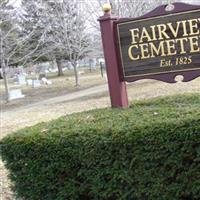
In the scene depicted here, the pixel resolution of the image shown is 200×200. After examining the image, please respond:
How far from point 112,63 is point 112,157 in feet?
3.88

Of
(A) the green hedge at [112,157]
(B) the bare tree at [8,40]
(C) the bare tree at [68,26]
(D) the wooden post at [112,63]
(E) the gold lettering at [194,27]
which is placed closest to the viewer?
(A) the green hedge at [112,157]

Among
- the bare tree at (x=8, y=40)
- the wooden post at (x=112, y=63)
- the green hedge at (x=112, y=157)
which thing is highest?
the bare tree at (x=8, y=40)

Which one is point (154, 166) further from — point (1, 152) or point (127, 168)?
point (1, 152)

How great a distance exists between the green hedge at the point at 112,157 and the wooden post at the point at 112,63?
310 millimetres

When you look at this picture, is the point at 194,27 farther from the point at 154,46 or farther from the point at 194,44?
the point at 154,46

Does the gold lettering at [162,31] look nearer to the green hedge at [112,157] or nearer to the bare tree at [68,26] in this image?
the green hedge at [112,157]

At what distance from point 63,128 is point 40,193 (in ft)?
1.88

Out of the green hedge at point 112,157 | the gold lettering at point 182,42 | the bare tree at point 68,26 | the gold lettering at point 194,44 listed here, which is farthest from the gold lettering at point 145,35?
the bare tree at point 68,26

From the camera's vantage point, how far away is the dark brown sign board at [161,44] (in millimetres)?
3770

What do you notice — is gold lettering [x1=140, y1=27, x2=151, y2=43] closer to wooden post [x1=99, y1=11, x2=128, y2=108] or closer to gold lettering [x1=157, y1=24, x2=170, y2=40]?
gold lettering [x1=157, y1=24, x2=170, y2=40]

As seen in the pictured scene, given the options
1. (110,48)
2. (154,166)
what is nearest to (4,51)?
(110,48)

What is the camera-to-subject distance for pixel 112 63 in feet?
13.2

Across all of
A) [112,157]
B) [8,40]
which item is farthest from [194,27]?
[8,40]

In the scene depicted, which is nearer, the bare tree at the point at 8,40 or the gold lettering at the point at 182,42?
the gold lettering at the point at 182,42
